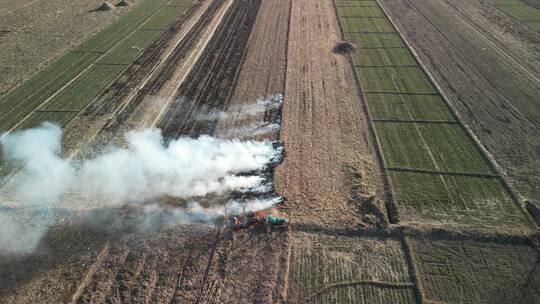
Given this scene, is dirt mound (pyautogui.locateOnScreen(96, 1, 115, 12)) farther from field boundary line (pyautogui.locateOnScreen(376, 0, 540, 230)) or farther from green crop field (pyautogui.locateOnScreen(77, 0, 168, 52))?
field boundary line (pyautogui.locateOnScreen(376, 0, 540, 230))

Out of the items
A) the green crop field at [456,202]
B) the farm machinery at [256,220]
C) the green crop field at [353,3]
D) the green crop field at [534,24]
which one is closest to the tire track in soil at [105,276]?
the farm machinery at [256,220]

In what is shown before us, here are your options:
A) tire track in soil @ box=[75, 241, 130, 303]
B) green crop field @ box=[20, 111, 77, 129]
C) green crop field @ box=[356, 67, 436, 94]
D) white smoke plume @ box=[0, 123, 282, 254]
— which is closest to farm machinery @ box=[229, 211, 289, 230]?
white smoke plume @ box=[0, 123, 282, 254]

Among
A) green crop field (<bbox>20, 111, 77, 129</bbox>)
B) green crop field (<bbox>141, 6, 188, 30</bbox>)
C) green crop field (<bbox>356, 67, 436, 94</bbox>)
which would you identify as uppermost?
green crop field (<bbox>141, 6, 188, 30</bbox>)

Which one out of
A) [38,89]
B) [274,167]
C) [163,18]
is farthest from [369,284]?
[163,18]

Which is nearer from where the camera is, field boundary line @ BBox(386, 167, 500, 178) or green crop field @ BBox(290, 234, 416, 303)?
green crop field @ BBox(290, 234, 416, 303)

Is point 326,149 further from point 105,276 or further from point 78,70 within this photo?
point 78,70

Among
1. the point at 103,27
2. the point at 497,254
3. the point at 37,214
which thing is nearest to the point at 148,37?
the point at 103,27
